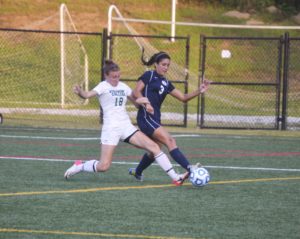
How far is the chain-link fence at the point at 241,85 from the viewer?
23.0 m

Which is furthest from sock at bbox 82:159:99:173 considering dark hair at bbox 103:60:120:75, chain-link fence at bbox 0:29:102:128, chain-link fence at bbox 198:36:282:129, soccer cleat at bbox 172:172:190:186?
chain-link fence at bbox 0:29:102:128

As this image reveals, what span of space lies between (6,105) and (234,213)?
55.1 ft

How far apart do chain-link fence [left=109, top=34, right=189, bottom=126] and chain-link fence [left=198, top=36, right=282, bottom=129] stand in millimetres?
786

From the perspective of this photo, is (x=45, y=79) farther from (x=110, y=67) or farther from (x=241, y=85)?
(x=110, y=67)

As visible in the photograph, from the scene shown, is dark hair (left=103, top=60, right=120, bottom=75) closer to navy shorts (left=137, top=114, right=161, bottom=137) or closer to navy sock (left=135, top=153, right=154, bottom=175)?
navy shorts (left=137, top=114, right=161, bottom=137)

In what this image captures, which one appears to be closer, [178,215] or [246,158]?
[178,215]

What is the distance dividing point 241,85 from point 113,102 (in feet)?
59.2

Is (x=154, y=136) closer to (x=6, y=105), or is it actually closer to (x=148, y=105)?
(x=148, y=105)

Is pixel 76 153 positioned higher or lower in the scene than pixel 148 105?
lower

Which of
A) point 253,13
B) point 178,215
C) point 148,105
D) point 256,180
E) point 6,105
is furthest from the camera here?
point 253,13

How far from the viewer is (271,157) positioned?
53.5ft

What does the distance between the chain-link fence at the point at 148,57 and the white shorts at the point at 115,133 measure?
9.92 meters

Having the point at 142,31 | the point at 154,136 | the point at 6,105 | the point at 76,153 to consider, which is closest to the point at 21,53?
the point at 6,105

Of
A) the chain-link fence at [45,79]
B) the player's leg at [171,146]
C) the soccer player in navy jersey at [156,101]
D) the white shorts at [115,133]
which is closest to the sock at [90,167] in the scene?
the white shorts at [115,133]
